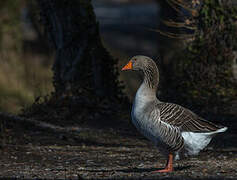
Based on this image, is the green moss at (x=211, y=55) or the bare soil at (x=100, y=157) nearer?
the bare soil at (x=100, y=157)

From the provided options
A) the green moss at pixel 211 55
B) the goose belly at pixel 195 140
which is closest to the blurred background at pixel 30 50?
the green moss at pixel 211 55

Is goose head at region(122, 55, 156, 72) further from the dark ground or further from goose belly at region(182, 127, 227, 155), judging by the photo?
the dark ground

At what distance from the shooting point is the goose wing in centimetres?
713

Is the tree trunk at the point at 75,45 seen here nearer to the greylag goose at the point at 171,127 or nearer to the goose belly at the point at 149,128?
the greylag goose at the point at 171,127

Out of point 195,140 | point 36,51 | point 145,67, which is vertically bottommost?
point 36,51

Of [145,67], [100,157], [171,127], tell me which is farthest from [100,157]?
[171,127]

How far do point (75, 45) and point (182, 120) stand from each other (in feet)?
20.9

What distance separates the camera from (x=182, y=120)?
7.20 m

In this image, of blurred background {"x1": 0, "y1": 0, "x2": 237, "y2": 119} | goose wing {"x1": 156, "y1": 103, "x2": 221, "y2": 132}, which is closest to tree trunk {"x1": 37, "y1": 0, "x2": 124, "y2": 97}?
blurred background {"x1": 0, "y1": 0, "x2": 237, "y2": 119}

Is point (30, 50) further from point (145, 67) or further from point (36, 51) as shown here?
point (145, 67)

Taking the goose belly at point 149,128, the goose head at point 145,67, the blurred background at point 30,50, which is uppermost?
the goose head at point 145,67

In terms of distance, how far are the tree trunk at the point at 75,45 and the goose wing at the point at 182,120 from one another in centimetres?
602

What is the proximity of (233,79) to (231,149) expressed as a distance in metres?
4.10

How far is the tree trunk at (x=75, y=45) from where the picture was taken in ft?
42.5
